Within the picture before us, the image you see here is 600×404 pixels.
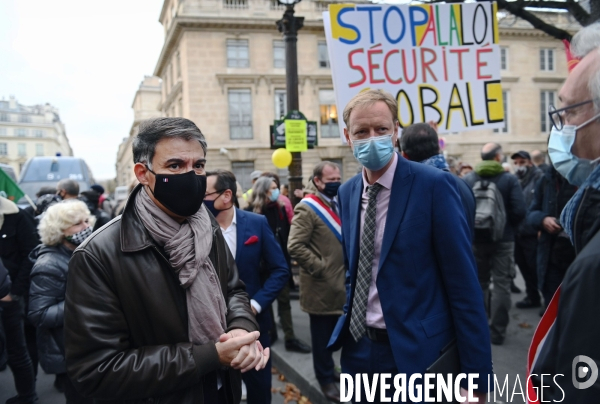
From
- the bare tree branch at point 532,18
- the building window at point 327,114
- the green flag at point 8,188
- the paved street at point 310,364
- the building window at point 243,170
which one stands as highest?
the building window at point 327,114

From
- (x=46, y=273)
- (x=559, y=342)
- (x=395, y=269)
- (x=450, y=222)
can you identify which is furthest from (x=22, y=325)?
(x=559, y=342)

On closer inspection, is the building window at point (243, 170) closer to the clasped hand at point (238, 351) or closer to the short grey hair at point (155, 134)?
the short grey hair at point (155, 134)

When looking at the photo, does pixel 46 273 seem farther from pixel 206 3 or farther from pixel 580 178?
pixel 206 3

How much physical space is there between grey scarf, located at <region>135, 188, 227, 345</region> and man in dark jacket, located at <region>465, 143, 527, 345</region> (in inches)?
153

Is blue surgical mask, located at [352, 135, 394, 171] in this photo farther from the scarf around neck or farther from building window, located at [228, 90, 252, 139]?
building window, located at [228, 90, 252, 139]

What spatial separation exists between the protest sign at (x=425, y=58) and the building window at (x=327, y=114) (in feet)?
72.7

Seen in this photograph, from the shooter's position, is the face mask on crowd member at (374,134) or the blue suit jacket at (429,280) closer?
the blue suit jacket at (429,280)

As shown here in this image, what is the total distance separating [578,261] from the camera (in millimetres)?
1063

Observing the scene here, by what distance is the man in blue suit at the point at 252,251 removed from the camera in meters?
3.26

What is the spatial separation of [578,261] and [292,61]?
5.87 meters

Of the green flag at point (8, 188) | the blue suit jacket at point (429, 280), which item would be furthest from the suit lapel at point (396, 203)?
the green flag at point (8, 188)

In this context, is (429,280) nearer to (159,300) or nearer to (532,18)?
(159,300)

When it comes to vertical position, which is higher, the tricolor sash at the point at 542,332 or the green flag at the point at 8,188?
the green flag at the point at 8,188

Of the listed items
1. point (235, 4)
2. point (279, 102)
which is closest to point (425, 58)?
point (279, 102)
